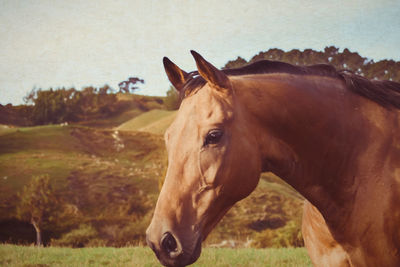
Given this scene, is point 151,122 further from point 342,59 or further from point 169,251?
point 169,251

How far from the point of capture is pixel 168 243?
190 cm

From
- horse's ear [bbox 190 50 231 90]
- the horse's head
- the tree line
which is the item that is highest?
the tree line

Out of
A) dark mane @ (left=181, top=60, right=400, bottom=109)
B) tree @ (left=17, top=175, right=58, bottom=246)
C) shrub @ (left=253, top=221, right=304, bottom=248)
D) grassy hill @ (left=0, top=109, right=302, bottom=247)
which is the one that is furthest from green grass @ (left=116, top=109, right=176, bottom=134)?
dark mane @ (left=181, top=60, right=400, bottom=109)

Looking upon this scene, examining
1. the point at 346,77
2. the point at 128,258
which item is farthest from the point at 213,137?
the point at 128,258

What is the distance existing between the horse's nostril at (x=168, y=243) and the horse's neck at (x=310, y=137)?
86 cm

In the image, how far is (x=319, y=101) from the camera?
2.37m

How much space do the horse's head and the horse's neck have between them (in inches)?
6.9

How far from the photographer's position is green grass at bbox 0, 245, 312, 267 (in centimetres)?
577

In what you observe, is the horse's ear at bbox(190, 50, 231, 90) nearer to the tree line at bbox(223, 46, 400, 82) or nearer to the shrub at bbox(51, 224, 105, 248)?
the tree line at bbox(223, 46, 400, 82)

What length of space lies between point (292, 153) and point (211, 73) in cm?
84

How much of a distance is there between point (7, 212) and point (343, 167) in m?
16.9

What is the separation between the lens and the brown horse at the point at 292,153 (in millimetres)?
2027

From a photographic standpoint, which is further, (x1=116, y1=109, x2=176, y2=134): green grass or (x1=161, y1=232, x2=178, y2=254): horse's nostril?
(x1=116, y1=109, x2=176, y2=134): green grass

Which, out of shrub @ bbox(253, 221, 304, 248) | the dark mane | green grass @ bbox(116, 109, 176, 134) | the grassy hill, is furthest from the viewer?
green grass @ bbox(116, 109, 176, 134)
